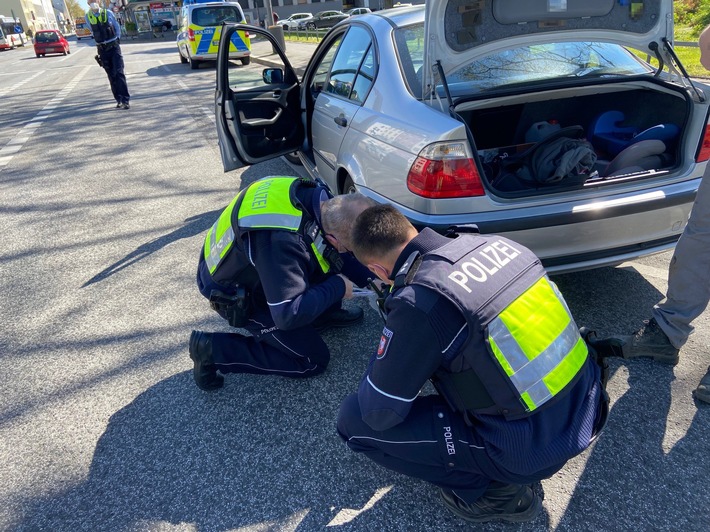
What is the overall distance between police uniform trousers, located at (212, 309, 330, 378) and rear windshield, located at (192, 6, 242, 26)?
15.3 m

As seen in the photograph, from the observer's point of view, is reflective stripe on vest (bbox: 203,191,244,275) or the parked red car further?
the parked red car

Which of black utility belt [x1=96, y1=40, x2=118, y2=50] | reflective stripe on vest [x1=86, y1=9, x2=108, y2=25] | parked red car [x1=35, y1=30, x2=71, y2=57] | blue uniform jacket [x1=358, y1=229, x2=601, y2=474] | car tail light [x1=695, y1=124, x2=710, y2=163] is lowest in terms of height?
blue uniform jacket [x1=358, y1=229, x2=601, y2=474]

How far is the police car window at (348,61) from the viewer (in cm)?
343

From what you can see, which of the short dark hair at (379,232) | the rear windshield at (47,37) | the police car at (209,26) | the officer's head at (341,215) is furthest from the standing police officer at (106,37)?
the rear windshield at (47,37)

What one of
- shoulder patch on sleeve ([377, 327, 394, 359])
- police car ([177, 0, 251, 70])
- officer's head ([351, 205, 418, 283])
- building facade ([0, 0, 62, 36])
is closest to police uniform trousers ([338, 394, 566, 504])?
shoulder patch on sleeve ([377, 327, 394, 359])

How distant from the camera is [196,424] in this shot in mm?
2367

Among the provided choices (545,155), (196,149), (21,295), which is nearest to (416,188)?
(545,155)

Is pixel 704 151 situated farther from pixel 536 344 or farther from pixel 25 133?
pixel 25 133

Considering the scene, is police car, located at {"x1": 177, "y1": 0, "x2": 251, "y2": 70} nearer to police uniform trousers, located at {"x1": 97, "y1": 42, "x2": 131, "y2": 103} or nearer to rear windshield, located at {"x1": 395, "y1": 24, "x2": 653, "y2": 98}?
police uniform trousers, located at {"x1": 97, "y1": 42, "x2": 131, "y2": 103}

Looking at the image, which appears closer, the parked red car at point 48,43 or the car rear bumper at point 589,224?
the car rear bumper at point 589,224

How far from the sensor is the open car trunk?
276cm

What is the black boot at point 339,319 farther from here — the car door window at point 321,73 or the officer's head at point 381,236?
the car door window at point 321,73

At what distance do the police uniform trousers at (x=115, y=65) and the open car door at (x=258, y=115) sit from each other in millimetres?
6487

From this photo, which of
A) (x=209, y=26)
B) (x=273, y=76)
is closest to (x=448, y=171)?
(x=273, y=76)
